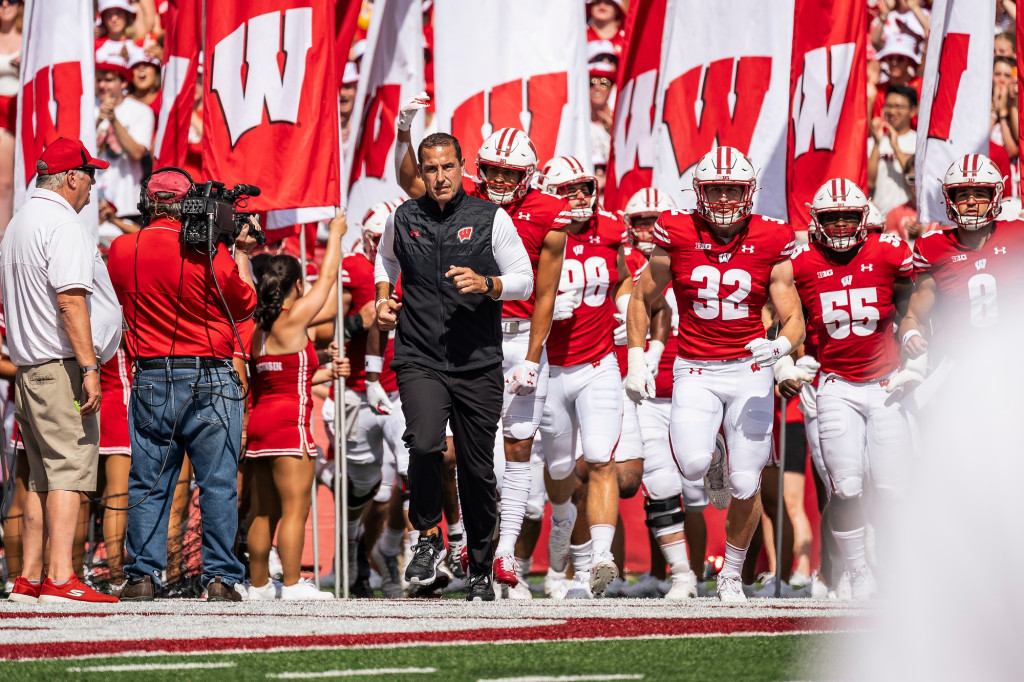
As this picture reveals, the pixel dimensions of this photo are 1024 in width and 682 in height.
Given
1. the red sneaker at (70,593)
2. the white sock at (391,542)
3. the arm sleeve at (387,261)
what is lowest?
the white sock at (391,542)

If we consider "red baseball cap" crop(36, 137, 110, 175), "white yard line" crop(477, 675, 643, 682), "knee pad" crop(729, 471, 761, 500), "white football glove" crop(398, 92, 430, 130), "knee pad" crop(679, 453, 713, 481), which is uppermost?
"white football glove" crop(398, 92, 430, 130)

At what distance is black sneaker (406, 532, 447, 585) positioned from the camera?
716cm

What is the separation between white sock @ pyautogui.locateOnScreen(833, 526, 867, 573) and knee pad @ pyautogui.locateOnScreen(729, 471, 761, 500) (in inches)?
35.6

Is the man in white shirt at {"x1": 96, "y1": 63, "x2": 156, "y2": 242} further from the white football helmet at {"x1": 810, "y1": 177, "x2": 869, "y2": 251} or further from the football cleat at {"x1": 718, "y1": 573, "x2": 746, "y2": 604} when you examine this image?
the football cleat at {"x1": 718, "y1": 573, "x2": 746, "y2": 604}

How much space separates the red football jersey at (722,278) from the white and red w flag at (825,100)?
1732 millimetres

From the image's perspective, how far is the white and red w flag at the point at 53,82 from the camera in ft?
33.1

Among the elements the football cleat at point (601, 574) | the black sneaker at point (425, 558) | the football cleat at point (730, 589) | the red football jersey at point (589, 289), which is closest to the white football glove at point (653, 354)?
the red football jersey at point (589, 289)

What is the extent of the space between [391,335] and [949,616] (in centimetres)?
676

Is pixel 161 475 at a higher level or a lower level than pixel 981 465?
lower

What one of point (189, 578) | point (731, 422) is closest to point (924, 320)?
point (731, 422)

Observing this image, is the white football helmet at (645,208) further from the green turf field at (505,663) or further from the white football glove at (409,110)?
the green turf field at (505,663)

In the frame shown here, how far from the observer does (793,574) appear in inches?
440

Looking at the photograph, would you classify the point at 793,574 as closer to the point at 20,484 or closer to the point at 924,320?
the point at 924,320

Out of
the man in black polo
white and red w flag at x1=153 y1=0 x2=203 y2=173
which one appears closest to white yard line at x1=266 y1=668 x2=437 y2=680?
the man in black polo
